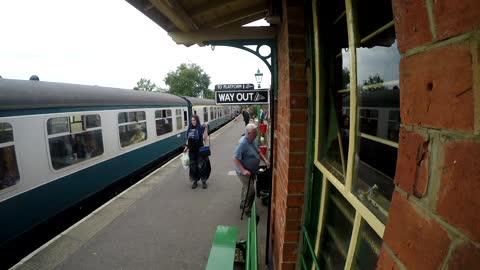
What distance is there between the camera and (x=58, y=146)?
4.90 m

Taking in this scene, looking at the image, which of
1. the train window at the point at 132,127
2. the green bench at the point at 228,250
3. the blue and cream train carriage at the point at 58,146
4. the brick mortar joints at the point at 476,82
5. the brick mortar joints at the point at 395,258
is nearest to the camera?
the brick mortar joints at the point at 476,82

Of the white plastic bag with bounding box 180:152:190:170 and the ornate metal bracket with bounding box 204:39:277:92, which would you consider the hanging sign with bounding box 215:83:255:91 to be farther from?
the white plastic bag with bounding box 180:152:190:170

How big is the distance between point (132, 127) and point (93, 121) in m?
1.91

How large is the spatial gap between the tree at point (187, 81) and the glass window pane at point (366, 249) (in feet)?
164

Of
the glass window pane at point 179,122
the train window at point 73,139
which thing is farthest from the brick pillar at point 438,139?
the glass window pane at point 179,122

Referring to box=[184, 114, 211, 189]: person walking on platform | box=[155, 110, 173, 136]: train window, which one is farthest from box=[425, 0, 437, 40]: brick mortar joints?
box=[155, 110, 173, 136]: train window

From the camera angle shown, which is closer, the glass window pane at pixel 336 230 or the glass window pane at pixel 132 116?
the glass window pane at pixel 336 230

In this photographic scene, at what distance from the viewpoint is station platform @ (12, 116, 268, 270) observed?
385cm

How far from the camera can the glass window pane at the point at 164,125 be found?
32.8 ft

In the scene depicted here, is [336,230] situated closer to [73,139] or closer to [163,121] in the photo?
[73,139]

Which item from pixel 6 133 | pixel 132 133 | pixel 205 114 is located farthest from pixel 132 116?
pixel 205 114

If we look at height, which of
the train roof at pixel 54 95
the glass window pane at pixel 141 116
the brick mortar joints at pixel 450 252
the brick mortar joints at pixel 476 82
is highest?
the train roof at pixel 54 95

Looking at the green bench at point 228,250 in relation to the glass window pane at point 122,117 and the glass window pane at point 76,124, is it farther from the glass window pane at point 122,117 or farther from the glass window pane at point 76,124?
the glass window pane at point 122,117

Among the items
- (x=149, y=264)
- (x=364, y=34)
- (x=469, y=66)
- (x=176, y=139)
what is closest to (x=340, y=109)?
(x=364, y=34)
